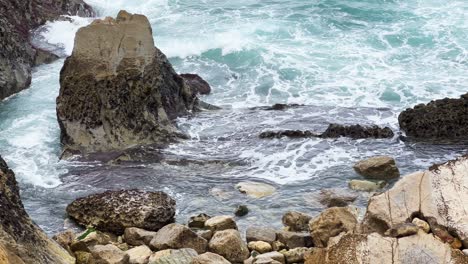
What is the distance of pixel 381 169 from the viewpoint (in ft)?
36.9

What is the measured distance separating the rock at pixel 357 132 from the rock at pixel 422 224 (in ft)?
21.4

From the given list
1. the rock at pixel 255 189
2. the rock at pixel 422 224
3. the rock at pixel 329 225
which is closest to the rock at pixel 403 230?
the rock at pixel 422 224

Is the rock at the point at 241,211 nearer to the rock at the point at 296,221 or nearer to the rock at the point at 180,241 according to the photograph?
the rock at the point at 296,221

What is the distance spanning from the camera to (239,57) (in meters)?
21.3

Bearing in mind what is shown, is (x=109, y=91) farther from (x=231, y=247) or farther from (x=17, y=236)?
(x=17, y=236)

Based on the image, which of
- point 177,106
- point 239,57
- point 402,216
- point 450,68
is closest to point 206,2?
point 239,57

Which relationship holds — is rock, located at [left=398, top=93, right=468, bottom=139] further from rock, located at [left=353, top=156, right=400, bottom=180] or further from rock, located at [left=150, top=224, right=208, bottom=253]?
rock, located at [left=150, top=224, right=208, bottom=253]

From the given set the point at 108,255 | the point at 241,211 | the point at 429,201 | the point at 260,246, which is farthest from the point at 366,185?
the point at 108,255

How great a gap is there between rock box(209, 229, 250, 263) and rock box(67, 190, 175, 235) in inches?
63.5

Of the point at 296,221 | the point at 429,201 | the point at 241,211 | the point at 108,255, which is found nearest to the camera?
the point at 429,201

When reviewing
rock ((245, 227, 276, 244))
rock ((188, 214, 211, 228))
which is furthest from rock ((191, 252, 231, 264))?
rock ((188, 214, 211, 228))

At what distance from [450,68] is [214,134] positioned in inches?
324

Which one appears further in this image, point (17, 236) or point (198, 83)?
point (198, 83)

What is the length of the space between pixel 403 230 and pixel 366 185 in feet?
14.2
